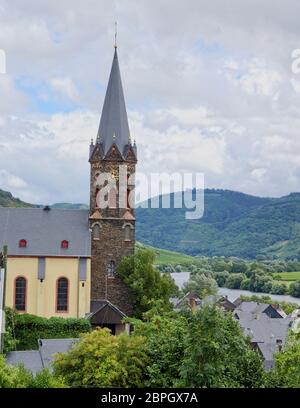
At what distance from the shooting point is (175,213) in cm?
17788

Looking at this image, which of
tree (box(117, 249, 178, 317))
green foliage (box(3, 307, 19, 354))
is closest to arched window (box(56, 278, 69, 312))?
green foliage (box(3, 307, 19, 354))

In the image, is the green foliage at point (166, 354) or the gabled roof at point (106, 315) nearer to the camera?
the green foliage at point (166, 354)

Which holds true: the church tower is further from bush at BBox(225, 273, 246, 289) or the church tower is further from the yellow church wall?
bush at BBox(225, 273, 246, 289)

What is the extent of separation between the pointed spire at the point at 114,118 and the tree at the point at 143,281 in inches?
310

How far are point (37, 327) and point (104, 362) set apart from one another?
20.4m

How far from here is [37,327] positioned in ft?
139

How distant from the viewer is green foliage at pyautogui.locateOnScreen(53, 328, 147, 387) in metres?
22.5

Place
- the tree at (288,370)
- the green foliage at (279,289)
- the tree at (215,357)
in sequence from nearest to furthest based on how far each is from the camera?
the tree at (215,357) < the tree at (288,370) < the green foliage at (279,289)

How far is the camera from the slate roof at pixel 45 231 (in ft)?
151

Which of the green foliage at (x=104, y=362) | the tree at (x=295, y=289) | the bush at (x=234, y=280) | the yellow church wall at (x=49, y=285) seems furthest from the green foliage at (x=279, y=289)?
the green foliage at (x=104, y=362)

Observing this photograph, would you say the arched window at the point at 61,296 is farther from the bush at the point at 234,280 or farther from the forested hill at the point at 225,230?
the forested hill at the point at 225,230

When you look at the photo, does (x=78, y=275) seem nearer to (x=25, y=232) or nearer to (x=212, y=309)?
(x=25, y=232)

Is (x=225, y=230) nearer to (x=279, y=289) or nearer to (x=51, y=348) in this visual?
(x=279, y=289)

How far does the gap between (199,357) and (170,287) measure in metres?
25.6
